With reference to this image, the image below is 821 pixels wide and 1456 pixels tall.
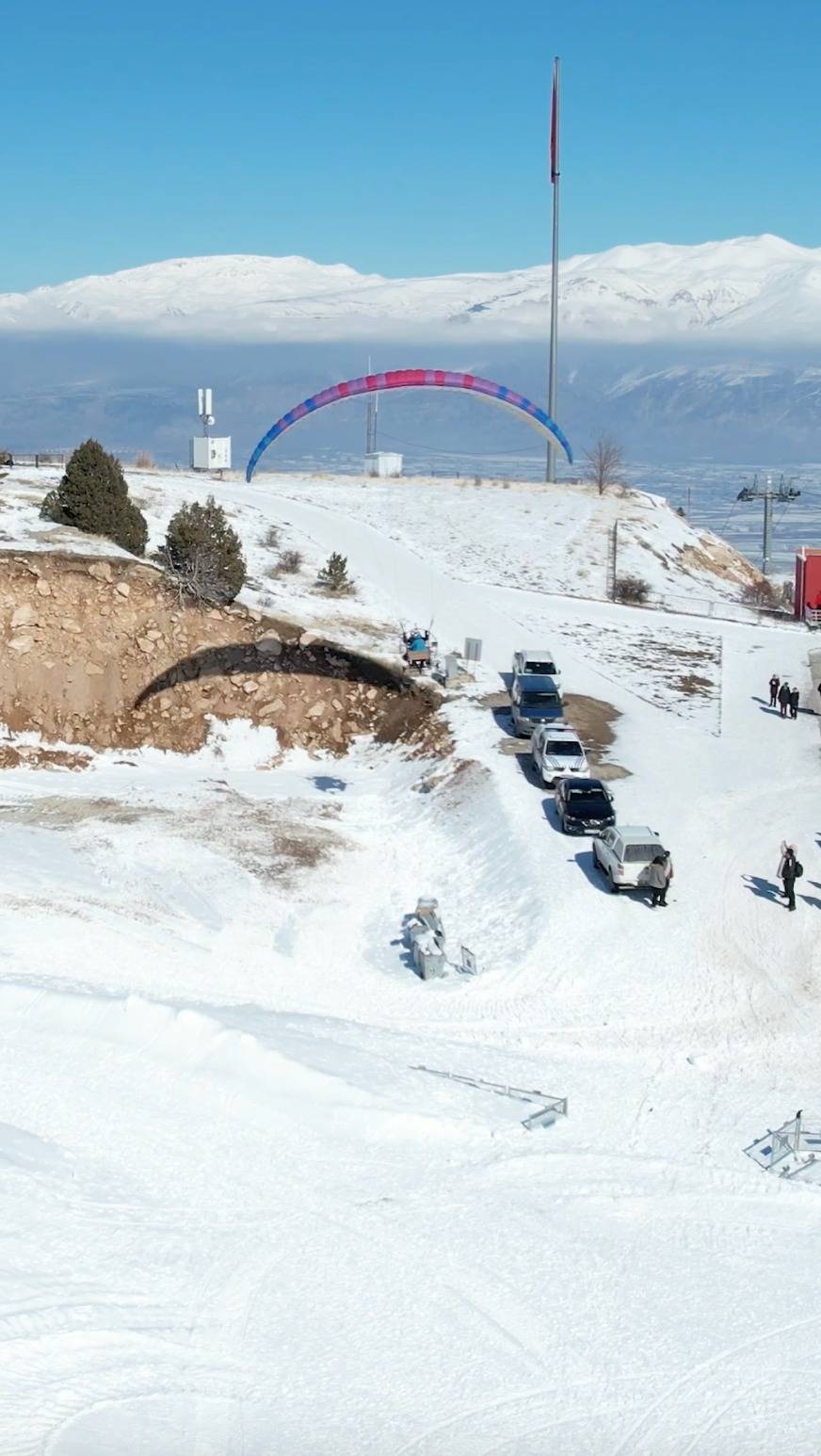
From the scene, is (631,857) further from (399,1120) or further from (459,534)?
(459,534)

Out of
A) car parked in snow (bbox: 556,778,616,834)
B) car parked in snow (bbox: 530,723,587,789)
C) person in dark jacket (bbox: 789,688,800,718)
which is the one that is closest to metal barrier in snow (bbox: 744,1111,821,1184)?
car parked in snow (bbox: 556,778,616,834)

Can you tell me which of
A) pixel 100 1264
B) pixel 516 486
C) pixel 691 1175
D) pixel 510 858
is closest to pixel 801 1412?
pixel 691 1175

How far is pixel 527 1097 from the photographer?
75.9ft

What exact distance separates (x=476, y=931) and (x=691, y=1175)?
11255 millimetres

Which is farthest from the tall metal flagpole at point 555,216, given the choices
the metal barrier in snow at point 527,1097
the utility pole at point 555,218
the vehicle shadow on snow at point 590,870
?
the metal barrier in snow at point 527,1097

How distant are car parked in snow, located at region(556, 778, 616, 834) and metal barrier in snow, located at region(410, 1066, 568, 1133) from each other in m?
12.1

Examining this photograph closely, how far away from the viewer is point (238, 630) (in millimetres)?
48875

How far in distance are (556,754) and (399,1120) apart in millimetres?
18405

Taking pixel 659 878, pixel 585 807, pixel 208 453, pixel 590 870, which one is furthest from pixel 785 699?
pixel 208 453

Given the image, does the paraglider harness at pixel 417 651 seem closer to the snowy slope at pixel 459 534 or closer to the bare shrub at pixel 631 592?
the snowy slope at pixel 459 534

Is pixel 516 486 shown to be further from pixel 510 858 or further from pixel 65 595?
pixel 510 858

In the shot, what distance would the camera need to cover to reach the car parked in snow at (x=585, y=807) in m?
35.3

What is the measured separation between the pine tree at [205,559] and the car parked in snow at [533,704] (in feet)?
38.6

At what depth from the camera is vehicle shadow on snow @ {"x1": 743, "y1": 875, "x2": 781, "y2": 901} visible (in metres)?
31.9
